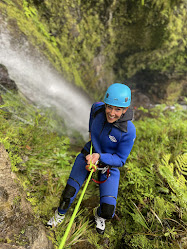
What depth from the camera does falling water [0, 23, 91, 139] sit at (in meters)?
4.51

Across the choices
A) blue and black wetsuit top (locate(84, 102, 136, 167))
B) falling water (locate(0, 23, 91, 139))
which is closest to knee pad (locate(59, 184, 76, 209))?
blue and black wetsuit top (locate(84, 102, 136, 167))

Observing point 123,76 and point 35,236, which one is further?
point 123,76

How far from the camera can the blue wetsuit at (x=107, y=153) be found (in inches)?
84.7

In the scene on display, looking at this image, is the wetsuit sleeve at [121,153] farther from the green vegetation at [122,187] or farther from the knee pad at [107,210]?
the green vegetation at [122,187]

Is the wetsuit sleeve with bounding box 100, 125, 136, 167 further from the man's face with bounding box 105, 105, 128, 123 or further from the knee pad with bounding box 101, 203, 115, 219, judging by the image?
the knee pad with bounding box 101, 203, 115, 219

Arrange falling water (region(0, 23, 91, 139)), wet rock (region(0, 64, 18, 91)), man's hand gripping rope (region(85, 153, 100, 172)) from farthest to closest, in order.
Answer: falling water (region(0, 23, 91, 139))
wet rock (region(0, 64, 18, 91))
man's hand gripping rope (region(85, 153, 100, 172))

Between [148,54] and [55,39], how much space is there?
5.66 meters

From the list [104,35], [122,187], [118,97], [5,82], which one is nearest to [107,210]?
[122,187]

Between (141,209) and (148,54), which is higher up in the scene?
(148,54)

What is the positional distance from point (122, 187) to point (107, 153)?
1.07 m

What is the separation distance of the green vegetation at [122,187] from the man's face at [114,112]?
1.24 meters

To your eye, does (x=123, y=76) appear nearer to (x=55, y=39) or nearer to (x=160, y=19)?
(x=160, y=19)

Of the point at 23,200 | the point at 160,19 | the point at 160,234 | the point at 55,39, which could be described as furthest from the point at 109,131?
the point at 160,19

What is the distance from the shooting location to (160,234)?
216cm
